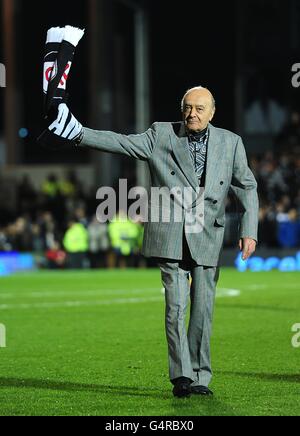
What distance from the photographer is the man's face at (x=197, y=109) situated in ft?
30.7

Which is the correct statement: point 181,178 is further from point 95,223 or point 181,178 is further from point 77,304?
point 95,223

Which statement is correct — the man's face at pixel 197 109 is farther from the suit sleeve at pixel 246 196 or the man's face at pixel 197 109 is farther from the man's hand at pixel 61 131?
the man's hand at pixel 61 131

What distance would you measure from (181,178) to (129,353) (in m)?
3.80

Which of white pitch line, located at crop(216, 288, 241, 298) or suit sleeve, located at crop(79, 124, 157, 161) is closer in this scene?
suit sleeve, located at crop(79, 124, 157, 161)

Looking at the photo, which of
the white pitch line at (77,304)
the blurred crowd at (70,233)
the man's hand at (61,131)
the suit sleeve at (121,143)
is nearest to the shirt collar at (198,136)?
the suit sleeve at (121,143)

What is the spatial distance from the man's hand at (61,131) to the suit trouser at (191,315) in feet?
4.05

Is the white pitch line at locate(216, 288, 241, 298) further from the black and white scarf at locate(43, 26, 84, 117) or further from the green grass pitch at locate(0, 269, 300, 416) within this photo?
the black and white scarf at locate(43, 26, 84, 117)

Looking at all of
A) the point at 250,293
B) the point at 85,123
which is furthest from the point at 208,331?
the point at 85,123

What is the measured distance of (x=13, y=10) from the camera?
148 ft

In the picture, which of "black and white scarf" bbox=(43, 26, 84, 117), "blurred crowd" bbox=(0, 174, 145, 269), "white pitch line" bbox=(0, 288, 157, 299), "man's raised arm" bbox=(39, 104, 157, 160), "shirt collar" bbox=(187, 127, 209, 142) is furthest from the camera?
"blurred crowd" bbox=(0, 174, 145, 269)

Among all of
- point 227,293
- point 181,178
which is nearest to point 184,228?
→ point 181,178

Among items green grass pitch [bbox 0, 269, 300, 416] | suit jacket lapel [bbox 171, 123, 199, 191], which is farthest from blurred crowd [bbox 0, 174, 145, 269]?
suit jacket lapel [bbox 171, 123, 199, 191]

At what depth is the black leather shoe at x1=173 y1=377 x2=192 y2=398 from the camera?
9.34m

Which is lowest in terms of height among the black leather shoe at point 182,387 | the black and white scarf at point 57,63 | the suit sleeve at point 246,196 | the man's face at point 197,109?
the black leather shoe at point 182,387
